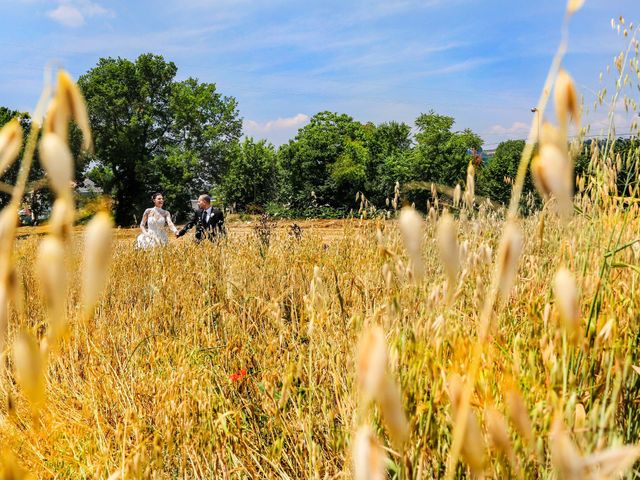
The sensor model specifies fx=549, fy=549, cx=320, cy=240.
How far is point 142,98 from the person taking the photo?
28.0 metres

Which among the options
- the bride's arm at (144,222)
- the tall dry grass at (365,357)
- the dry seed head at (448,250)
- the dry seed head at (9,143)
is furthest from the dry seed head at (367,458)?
the bride's arm at (144,222)

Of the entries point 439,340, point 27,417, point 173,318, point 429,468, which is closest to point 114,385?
point 27,417

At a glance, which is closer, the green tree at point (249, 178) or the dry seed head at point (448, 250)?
the dry seed head at point (448, 250)

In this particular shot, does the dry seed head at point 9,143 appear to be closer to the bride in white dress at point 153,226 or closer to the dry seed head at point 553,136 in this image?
the dry seed head at point 553,136

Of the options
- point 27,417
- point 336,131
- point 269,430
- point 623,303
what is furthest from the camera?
point 336,131

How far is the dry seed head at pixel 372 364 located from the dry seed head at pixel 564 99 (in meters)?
0.23

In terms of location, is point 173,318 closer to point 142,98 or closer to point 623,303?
point 623,303

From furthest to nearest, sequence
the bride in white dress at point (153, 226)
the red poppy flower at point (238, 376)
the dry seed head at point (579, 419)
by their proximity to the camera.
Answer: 1. the bride in white dress at point (153, 226)
2. the red poppy flower at point (238, 376)
3. the dry seed head at point (579, 419)

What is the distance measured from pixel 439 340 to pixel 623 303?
81cm

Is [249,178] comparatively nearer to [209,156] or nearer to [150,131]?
[209,156]

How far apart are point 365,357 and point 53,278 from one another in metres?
0.23

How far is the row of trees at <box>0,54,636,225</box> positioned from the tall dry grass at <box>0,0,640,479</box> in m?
22.4

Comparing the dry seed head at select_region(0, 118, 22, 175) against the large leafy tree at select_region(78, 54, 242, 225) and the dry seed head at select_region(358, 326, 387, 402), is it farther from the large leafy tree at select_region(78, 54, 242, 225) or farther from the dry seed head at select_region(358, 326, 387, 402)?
the large leafy tree at select_region(78, 54, 242, 225)

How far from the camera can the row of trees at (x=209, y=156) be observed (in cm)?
2672
